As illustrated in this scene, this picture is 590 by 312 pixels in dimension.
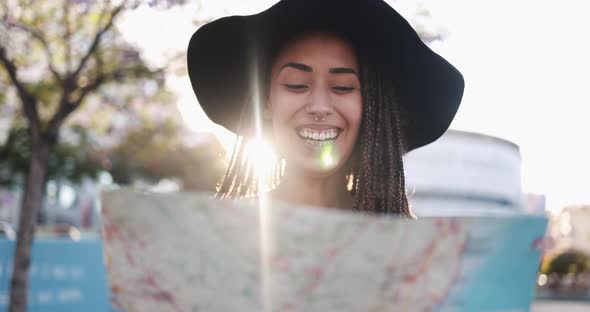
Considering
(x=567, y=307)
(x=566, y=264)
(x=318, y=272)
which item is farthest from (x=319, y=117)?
(x=566, y=264)

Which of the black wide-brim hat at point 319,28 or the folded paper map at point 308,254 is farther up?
the black wide-brim hat at point 319,28

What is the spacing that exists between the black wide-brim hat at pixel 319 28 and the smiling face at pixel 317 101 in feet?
0.25

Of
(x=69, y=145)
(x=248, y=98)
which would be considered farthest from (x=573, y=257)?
(x=248, y=98)

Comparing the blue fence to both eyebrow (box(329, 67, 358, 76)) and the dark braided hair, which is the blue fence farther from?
eyebrow (box(329, 67, 358, 76))

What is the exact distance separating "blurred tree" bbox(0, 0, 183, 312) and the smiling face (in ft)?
14.6

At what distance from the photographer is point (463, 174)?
37.0 metres

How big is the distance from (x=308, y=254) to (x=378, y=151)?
1282mm

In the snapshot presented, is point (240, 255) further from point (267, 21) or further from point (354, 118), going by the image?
point (267, 21)

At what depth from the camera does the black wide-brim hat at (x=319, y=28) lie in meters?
2.04

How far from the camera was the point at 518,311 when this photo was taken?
89cm

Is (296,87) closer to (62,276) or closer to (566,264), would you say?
(62,276)

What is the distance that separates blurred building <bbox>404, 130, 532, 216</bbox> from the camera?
117ft

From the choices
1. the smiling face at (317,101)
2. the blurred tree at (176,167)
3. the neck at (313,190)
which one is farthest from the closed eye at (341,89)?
the blurred tree at (176,167)

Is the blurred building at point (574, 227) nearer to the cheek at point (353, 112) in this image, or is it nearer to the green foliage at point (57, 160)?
the green foliage at point (57, 160)
